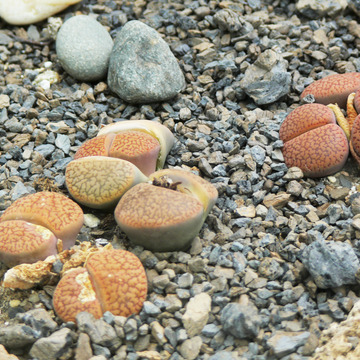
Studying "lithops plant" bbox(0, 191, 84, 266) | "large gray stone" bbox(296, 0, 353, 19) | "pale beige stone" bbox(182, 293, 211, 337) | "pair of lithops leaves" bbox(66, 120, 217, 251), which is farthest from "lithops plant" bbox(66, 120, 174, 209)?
"large gray stone" bbox(296, 0, 353, 19)

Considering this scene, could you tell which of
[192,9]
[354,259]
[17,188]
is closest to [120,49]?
[192,9]

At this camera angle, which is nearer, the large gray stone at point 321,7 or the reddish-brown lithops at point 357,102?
the reddish-brown lithops at point 357,102

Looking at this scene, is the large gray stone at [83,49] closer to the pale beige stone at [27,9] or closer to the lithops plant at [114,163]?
the pale beige stone at [27,9]

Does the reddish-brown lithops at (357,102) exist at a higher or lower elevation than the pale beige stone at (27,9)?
higher

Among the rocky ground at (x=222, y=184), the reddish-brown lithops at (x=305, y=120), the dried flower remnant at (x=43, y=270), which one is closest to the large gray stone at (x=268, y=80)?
the rocky ground at (x=222, y=184)

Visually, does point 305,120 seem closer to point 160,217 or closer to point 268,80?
point 268,80

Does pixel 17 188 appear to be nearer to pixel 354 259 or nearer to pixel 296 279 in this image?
pixel 296 279

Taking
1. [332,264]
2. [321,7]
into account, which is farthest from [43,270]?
[321,7]
